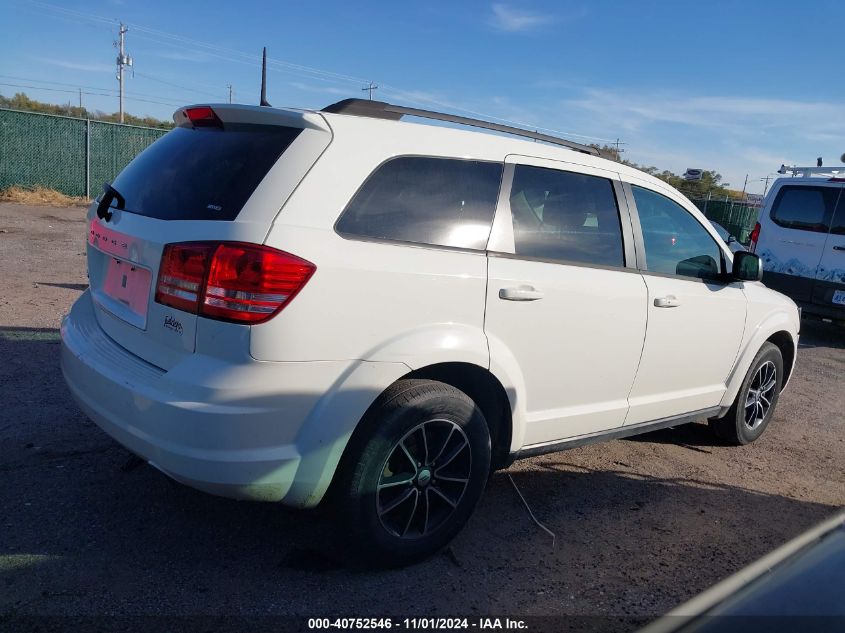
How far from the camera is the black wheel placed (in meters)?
4.96

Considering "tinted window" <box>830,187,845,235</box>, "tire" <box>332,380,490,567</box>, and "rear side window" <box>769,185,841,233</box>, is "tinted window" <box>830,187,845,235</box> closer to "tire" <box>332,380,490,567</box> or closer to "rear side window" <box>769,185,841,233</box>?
"rear side window" <box>769,185,841,233</box>

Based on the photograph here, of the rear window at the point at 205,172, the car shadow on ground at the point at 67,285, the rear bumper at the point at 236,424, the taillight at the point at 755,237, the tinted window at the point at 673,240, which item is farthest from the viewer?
the taillight at the point at 755,237

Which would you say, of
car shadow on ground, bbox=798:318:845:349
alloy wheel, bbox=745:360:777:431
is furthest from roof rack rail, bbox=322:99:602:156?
car shadow on ground, bbox=798:318:845:349

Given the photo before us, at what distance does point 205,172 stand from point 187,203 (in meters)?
0.17

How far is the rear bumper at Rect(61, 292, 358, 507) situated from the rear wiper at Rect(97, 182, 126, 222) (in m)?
0.83

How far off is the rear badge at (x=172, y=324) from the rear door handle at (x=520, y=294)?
1.35 m

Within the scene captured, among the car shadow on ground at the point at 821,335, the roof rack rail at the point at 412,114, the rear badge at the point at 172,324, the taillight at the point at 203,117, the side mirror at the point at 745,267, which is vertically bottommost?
the car shadow on ground at the point at 821,335

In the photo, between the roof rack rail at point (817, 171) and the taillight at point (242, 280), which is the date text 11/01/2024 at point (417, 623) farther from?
the roof rack rail at point (817, 171)

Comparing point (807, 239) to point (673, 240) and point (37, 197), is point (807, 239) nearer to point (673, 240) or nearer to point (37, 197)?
point (673, 240)

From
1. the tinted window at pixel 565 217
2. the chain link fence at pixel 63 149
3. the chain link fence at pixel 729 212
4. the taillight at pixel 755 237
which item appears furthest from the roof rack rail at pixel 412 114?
the chain link fence at pixel 729 212

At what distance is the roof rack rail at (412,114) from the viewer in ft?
10.2

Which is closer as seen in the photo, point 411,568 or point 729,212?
point 411,568

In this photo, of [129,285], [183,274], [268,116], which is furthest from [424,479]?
[268,116]

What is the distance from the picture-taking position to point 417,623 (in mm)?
2730
